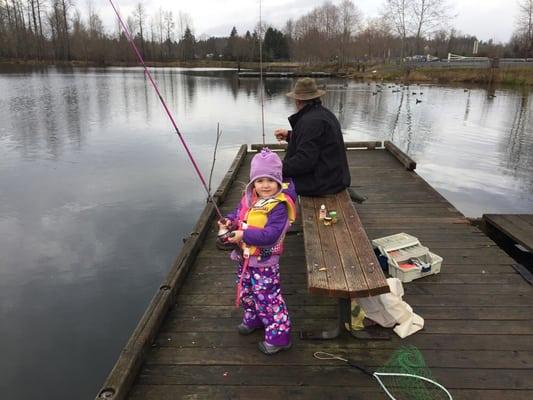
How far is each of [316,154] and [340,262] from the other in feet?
4.12

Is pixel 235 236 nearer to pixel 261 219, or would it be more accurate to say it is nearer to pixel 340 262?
pixel 261 219

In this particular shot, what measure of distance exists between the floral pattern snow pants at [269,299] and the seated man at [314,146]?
4.61 feet

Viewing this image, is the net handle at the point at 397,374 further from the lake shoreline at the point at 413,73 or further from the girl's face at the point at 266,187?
the lake shoreline at the point at 413,73

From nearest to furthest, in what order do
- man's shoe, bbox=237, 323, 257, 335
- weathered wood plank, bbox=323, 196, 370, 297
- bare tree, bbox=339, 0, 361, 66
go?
weathered wood plank, bbox=323, 196, 370, 297 → man's shoe, bbox=237, 323, 257, 335 → bare tree, bbox=339, 0, 361, 66

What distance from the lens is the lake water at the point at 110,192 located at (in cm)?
543

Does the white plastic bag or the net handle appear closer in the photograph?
the net handle

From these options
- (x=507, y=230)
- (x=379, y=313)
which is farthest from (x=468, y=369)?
(x=507, y=230)

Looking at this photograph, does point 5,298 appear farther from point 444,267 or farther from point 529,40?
point 529,40

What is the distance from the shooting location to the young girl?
298 centimetres

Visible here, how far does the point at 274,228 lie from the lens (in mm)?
2986

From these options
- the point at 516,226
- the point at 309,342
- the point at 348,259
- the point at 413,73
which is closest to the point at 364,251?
the point at 348,259

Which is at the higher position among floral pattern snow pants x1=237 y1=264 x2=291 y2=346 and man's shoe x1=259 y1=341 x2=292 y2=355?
floral pattern snow pants x1=237 y1=264 x2=291 y2=346

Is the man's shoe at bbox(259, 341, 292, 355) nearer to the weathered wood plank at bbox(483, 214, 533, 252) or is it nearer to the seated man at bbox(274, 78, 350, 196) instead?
the seated man at bbox(274, 78, 350, 196)

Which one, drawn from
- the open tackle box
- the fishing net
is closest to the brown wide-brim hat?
the open tackle box
